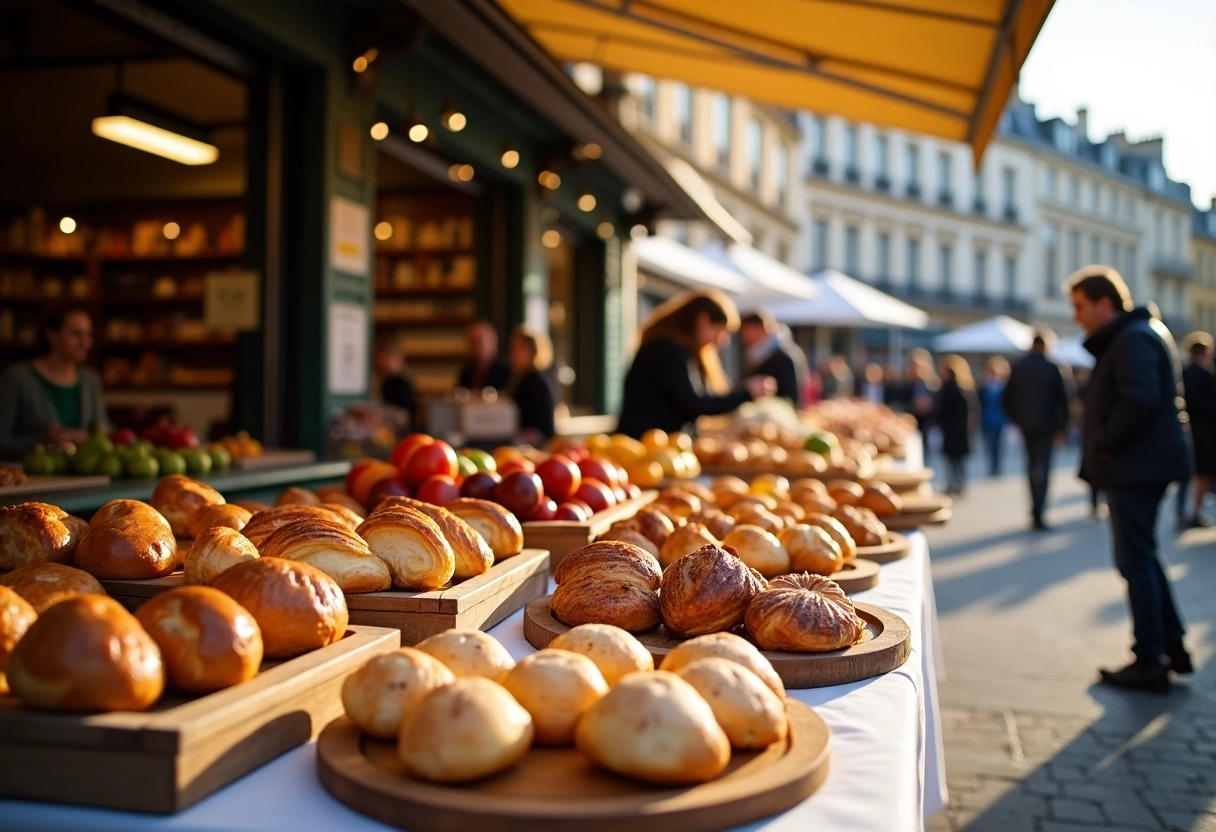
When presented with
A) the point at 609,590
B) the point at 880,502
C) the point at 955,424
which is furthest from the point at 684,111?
the point at 609,590

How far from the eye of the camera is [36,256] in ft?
37.1

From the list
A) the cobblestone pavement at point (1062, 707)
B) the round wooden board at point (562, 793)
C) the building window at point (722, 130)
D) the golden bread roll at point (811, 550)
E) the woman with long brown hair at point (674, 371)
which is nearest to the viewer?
the round wooden board at point (562, 793)

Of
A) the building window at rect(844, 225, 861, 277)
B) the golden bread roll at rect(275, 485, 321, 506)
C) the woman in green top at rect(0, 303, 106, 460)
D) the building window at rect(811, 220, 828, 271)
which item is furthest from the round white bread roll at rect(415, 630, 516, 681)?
Answer: the building window at rect(844, 225, 861, 277)

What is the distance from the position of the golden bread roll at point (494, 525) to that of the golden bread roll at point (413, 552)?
1.10 ft

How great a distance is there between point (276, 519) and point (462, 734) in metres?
0.98

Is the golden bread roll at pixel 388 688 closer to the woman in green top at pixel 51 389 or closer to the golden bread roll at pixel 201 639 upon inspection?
the golden bread roll at pixel 201 639

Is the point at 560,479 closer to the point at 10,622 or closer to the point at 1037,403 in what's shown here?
the point at 10,622

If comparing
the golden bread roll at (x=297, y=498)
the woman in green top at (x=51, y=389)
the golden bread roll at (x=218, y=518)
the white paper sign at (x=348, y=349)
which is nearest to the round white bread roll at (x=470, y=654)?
the golden bread roll at (x=218, y=518)

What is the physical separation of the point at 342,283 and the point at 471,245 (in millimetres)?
5032

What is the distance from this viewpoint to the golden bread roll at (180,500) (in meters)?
2.31

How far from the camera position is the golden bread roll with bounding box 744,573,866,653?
173 cm

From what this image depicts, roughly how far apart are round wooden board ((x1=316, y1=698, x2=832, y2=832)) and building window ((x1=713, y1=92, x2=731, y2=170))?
1112 inches

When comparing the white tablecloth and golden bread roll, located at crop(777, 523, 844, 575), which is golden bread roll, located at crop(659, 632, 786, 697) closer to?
the white tablecloth

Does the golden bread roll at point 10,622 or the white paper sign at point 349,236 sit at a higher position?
the white paper sign at point 349,236
